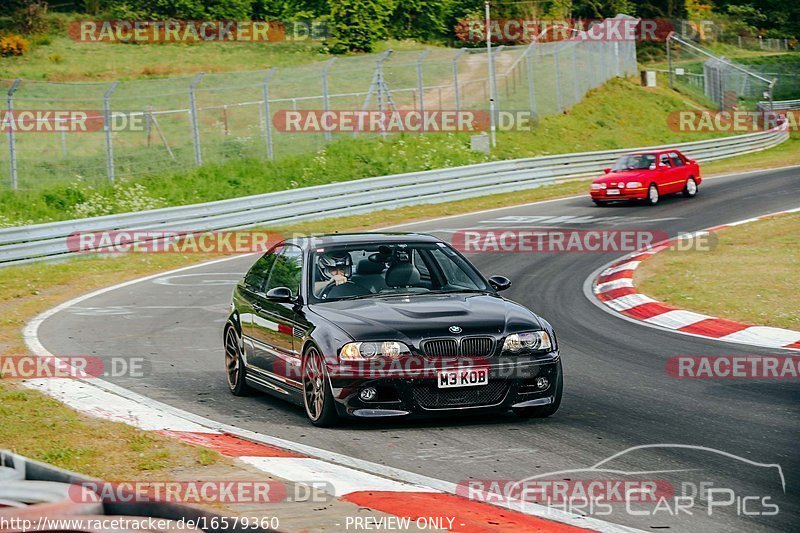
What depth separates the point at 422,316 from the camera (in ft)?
29.6

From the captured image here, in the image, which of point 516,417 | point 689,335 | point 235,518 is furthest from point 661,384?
point 235,518

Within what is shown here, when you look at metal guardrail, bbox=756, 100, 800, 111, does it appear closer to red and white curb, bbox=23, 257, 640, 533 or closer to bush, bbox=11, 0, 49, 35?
bush, bbox=11, 0, 49, 35

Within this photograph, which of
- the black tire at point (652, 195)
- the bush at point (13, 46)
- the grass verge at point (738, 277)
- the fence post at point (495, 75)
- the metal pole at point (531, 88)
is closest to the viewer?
the grass verge at point (738, 277)

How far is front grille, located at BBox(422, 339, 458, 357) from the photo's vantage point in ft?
28.5

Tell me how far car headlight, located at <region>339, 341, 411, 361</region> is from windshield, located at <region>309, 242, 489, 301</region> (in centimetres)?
102

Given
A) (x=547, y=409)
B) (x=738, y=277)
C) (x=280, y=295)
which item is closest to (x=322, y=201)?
(x=738, y=277)

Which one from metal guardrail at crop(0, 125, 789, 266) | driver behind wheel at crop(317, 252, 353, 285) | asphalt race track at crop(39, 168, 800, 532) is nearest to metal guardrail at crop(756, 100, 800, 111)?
metal guardrail at crop(0, 125, 789, 266)

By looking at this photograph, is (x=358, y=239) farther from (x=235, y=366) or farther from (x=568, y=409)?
(x=568, y=409)

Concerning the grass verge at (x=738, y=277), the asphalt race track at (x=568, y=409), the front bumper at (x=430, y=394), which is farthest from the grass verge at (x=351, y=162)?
the front bumper at (x=430, y=394)

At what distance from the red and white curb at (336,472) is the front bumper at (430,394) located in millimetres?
596

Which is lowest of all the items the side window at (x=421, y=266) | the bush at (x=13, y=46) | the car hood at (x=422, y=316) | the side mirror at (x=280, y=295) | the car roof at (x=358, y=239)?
the car hood at (x=422, y=316)

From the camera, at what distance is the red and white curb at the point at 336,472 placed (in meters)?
6.16

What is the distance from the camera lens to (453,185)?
31.5 metres

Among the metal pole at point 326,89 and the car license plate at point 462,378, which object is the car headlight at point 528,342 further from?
the metal pole at point 326,89
